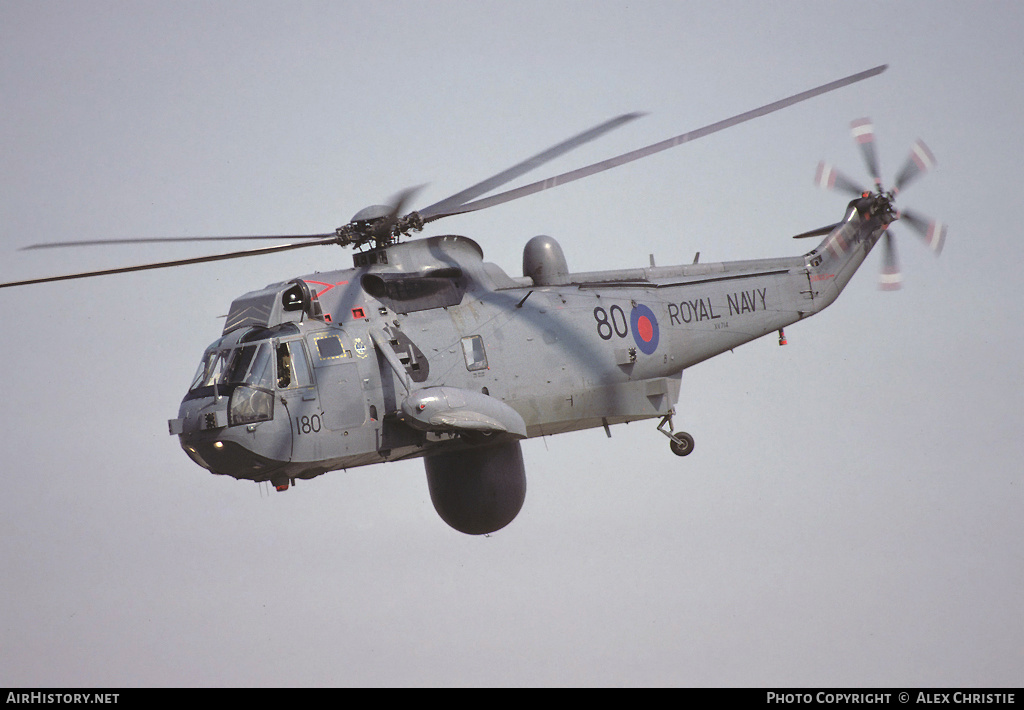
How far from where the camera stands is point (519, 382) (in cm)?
1451

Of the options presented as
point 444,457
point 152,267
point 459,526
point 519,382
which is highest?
point 152,267

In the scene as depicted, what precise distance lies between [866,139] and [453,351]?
879cm

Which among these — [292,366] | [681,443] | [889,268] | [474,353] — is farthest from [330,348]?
[889,268]

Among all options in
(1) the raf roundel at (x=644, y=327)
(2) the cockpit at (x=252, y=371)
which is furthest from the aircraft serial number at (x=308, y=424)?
(1) the raf roundel at (x=644, y=327)

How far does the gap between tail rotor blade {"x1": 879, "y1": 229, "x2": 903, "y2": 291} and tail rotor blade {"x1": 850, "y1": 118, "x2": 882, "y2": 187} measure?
1.21 m

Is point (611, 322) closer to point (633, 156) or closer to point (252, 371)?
point (633, 156)

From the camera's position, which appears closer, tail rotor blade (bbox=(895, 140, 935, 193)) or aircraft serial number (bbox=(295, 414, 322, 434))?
aircraft serial number (bbox=(295, 414, 322, 434))

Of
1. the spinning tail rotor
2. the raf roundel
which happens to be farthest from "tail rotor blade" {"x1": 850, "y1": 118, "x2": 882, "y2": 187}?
the raf roundel

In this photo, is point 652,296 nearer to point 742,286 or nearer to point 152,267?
point 742,286

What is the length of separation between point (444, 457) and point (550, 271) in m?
3.05

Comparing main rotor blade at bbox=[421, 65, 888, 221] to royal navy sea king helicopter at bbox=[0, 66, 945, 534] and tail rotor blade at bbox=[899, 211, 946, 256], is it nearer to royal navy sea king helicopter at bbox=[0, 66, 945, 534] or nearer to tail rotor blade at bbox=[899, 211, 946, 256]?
royal navy sea king helicopter at bbox=[0, 66, 945, 534]

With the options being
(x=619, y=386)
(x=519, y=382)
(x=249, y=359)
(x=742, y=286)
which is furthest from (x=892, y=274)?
(x=249, y=359)

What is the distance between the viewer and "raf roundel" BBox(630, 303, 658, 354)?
52.5 feet

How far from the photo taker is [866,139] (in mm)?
18516
